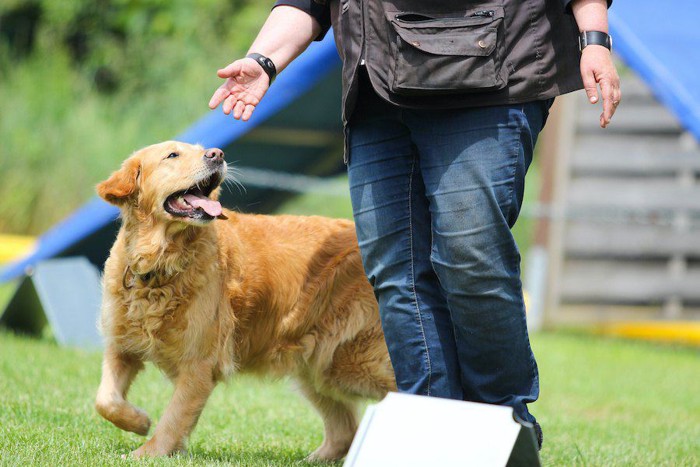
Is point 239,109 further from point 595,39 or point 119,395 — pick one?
point 119,395

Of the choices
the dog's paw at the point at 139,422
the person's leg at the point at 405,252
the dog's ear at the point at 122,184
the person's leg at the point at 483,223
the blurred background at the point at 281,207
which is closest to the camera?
the person's leg at the point at 483,223

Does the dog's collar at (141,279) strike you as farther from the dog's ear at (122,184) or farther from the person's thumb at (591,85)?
the person's thumb at (591,85)

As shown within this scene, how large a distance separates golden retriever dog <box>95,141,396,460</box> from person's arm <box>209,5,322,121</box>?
1.89 ft

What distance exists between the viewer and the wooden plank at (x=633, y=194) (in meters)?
→ 9.31

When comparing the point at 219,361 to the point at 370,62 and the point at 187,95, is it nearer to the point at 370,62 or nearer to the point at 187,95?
the point at 370,62

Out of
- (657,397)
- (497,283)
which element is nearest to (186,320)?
(497,283)

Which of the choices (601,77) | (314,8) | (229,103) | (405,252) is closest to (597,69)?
(601,77)

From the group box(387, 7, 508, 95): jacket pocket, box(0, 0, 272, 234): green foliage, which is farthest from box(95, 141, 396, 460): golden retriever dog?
box(0, 0, 272, 234): green foliage

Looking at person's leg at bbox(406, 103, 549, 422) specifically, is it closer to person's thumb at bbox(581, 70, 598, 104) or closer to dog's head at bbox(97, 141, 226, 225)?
person's thumb at bbox(581, 70, 598, 104)

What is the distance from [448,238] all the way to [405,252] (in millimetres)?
229

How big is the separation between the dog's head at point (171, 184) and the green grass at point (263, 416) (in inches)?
30.8

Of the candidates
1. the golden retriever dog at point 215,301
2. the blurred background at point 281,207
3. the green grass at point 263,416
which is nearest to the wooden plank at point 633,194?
the blurred background at point 281,207

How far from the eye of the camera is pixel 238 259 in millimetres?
3885

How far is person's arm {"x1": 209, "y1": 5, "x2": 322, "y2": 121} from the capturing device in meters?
3.14
